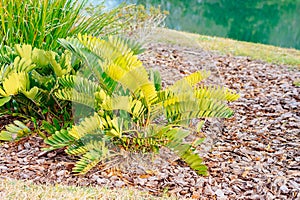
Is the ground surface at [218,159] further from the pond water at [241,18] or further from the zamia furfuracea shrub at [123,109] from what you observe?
the pond water at [241,18]

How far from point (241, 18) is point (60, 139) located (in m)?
12.8

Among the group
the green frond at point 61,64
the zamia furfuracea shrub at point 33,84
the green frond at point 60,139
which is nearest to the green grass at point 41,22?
the zamia furfuracea shrub at point 33,84

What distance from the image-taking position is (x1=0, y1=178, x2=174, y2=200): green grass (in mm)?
2234

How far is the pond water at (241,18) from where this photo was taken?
11328mm

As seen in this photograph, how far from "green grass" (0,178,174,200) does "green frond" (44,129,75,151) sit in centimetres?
34

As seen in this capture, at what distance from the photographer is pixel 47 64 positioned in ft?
10.0

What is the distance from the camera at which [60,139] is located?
2768 millimetres

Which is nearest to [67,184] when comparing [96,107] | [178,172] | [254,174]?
[96,107]

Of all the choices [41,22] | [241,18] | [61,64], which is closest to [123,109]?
[61,64]

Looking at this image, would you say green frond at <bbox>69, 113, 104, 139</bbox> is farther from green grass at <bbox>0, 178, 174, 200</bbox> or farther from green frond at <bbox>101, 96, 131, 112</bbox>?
green grass at <bbox>0, 178, 174, 200</bbox>

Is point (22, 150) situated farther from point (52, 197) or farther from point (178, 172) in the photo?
point (178, 172)

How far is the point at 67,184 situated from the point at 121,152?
43 cm

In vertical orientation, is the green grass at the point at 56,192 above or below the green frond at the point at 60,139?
below

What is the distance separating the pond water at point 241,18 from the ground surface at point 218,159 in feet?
19.0
